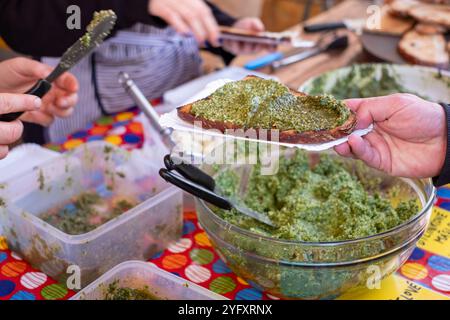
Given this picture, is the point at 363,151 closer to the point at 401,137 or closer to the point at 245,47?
the point at 401,137

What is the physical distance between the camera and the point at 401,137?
0.93 m

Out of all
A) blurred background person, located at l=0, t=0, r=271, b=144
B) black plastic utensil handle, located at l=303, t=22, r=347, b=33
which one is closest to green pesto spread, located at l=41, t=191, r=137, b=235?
blurred background person, located at l=0, t=0, r=271, b=144

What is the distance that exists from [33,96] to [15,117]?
65mm

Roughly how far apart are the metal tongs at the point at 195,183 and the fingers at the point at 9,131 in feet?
0.93

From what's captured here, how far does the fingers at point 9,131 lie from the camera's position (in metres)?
0.88

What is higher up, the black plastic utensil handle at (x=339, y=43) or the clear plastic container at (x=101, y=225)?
the black plastic utensil handle at (x=339, y=43)

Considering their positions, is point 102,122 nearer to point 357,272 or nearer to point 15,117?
point 15,117

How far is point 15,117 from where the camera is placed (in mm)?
922

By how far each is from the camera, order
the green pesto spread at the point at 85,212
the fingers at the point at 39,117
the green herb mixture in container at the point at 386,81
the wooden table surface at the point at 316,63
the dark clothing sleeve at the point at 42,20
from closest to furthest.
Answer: the green pesto spread at the point at 85,212 → the fingers at the point at 39,117 → the dark clothing sleeve at the point at 42,20 → the green herb mixture in container at the point at 386,81 → the wooden table surface at the point at 316,63

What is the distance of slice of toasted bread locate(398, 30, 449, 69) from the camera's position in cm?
167

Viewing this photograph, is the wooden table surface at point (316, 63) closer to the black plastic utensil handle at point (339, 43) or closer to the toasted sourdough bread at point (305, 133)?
the black plastic utensil handle at point (339, 43)

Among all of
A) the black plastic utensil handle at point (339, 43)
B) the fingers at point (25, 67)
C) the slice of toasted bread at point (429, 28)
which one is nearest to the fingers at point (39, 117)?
the fingers at point (25, 67)

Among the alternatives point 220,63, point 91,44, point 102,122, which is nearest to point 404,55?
point 220,63

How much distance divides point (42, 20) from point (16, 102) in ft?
2.05
